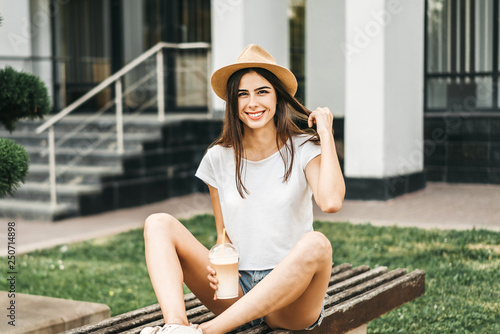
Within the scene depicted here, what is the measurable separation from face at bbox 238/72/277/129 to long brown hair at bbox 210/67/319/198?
0.07 feet

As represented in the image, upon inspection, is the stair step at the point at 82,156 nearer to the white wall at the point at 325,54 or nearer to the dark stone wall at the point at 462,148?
the white wall at the point at 325,54

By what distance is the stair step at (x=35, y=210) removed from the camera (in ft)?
27.3

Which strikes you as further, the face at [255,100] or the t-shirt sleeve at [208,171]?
the t-shirt sleeve at [208,171]

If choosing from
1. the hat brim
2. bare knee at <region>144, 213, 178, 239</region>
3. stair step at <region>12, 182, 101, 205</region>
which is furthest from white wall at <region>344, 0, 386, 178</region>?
Answer: bare knee at <region>144, 213, 178, 239</region>

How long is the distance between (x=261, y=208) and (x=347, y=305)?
2.04 feet

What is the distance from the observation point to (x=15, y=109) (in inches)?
158

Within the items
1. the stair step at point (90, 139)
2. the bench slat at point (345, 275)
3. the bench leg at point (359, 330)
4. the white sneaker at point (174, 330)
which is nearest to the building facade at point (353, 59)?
the stair step at point (90, 139)

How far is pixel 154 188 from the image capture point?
9.59 m

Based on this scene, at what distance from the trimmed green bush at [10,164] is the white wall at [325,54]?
7655mm

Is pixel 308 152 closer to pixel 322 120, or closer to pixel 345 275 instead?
pixel 322 120

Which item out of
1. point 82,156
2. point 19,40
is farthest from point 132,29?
point 82,156

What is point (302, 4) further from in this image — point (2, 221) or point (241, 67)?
point (241, 67)

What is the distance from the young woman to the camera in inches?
110

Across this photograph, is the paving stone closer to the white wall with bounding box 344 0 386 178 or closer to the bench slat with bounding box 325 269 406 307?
the bench slat with bounding box 325 269 406 307
